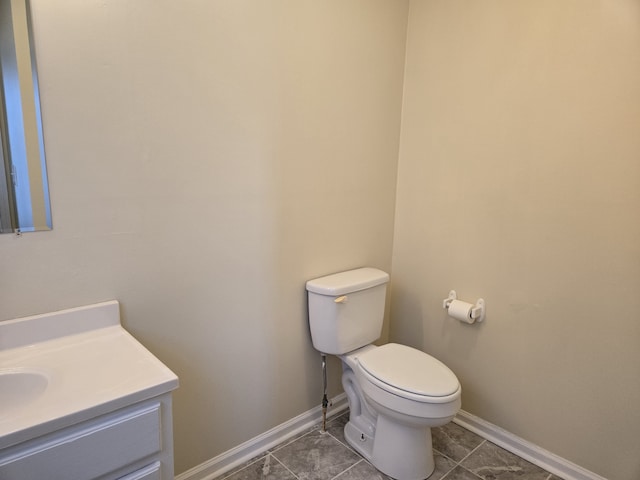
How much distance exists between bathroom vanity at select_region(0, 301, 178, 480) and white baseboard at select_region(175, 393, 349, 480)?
27.6 inches

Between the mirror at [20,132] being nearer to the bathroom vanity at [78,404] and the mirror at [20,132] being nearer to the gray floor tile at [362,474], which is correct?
the bathroom vanity at [78,404]

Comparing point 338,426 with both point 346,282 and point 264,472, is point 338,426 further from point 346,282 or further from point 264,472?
point 346,282

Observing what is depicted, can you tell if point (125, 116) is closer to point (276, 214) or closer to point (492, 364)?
point (276, 214)

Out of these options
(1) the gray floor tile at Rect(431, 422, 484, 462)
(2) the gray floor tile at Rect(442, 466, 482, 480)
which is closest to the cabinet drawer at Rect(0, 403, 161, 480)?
(2) the gray floor tile at Rect(442, 466, 482, 480)

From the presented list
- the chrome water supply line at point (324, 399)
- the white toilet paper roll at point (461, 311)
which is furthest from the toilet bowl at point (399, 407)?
the white toilet paper roll at point (461, 311)

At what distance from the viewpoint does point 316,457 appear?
6.08 ft

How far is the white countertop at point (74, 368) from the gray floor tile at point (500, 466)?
152cm

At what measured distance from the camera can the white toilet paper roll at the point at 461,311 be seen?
6.40 feet

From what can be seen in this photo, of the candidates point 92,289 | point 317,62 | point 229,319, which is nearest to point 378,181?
point 317,62

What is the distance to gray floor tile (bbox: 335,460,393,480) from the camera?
1738 mm

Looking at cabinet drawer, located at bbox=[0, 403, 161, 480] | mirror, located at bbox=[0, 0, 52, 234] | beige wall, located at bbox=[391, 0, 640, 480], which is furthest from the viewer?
beige wall, located at bbox=[391, 0, 640, 480]

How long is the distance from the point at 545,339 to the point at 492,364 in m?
0.30

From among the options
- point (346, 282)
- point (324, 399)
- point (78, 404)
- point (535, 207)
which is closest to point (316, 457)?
point (324, 399)

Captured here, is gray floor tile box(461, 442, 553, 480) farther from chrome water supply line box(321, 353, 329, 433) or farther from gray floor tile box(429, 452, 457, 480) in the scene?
chrome water supply line box(321, 353, 329, 433)
